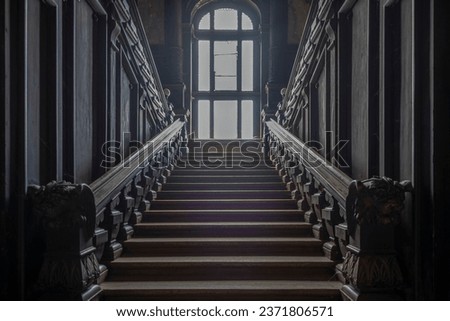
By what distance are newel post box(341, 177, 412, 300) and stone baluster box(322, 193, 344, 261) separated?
84cm

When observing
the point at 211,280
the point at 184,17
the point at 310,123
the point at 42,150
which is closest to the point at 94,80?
the point at 42,150

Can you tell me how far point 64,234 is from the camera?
2.77 metres

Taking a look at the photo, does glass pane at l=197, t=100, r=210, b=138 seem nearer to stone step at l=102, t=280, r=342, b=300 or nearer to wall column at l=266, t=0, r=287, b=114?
wall column at l=266, t=0, r=287, b=114

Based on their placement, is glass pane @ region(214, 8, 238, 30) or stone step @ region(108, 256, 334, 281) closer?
stone step @ region(108, 256, 334, 281)

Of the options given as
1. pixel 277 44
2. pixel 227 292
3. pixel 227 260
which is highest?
pixel 277 44

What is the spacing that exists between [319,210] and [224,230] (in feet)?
2.81

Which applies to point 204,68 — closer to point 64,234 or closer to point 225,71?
point 225,71

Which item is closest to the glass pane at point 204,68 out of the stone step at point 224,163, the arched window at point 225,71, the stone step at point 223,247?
the arched window at point 225,71

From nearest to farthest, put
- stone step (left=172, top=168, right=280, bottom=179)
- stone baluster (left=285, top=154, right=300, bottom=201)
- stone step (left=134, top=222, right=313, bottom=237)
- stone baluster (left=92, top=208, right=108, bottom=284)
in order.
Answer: stone baluster (left=92, top=208, right=108, bottom=284), stone step (left=134, top=222, right=313, bottom=237), stone baluster (left=285, top=154, right=300, bottom=201), stone step (left=172, top=168, right=280, bottom=179)

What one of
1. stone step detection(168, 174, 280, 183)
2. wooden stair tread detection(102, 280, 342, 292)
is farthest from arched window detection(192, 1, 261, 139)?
wooden stair tread detection(102, 280, 342, 292)

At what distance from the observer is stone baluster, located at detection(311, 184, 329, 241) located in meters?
4.08

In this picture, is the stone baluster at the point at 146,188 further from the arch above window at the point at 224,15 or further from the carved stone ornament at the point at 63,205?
the arch above window at the point at 224,15

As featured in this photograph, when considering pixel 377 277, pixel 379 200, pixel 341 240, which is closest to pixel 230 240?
pixel 341 240

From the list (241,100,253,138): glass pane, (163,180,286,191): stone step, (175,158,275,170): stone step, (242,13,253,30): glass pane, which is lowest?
(163,180,286,191): stone step
